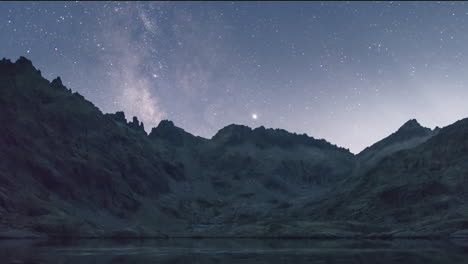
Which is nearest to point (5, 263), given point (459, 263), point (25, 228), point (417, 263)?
point (417, 263)

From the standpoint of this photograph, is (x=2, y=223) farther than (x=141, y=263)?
Yes

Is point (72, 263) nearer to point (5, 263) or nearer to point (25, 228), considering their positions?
point (5, 263)

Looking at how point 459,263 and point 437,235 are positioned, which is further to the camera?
point 437,235

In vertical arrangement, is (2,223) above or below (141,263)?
above

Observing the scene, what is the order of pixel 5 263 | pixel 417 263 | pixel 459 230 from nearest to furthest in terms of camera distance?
1. pixel 5 263
2. pixel 417 263
3. pixel 459 230

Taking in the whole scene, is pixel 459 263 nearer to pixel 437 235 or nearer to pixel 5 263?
pixel 5 263

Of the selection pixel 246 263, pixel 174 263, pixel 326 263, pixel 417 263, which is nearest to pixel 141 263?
pixel 174 263

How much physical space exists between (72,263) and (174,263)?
9709 millimetres

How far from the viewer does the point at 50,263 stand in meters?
38.6

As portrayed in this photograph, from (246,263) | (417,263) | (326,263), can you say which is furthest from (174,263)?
(417,263)

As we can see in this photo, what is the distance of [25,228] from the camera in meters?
198

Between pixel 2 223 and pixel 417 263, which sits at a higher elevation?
pixel 2 223

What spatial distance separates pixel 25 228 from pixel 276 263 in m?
189

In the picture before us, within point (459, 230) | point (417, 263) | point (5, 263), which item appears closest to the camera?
point (5, 263)
